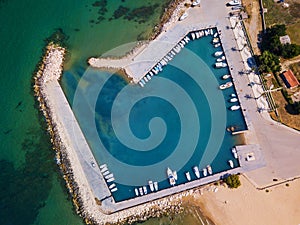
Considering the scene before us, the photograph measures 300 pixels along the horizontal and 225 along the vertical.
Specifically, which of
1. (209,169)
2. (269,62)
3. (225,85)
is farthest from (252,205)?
(269,62)

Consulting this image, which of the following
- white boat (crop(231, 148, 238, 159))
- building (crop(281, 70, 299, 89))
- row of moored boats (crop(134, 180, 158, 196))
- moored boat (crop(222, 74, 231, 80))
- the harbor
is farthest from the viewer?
moored boat (crop(222, 74, 231, 80))

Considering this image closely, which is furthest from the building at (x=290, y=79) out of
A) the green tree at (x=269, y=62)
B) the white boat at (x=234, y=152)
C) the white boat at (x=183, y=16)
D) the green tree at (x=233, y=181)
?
the white boat at (x=183, y=16)

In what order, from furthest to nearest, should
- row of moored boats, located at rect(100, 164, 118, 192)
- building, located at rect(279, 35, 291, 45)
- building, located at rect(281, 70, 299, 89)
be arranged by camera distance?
building, located at rect(279, 35, 291, 45) → building, located at rect(281, 70, 299, 89) → row of moored boats, located at rect(100, 164, 118, 192)

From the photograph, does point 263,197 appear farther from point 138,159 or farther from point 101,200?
point 101,200

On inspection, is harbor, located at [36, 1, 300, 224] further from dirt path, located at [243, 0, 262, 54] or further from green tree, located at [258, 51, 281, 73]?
green tree, located at [258, 51, 281, 73]

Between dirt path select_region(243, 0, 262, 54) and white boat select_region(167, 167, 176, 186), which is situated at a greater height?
dirt path select_region(243, 0, 262, 54)

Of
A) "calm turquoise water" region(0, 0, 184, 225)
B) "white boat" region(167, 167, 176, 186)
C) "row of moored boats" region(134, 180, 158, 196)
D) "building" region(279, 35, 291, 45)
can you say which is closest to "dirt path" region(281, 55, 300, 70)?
"building" region(279, 35, 291, 45)

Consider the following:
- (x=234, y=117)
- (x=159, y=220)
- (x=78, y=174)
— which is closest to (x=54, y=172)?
(x=78, y=174)
